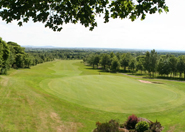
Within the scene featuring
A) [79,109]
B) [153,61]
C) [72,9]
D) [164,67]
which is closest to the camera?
[72,9]

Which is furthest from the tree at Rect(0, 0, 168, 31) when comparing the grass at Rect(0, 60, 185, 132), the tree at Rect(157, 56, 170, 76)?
the tree at Rect(157, 56, 170, 76)

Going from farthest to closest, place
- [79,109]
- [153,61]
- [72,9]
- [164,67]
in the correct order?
1. [153,61]
2. [164,67]
3. [79,109]
4. [72,9]

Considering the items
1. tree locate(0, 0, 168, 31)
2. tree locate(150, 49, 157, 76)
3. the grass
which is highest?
tree locate(0, 0, 168, 31)

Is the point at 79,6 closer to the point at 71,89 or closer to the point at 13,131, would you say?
the point at 13,131

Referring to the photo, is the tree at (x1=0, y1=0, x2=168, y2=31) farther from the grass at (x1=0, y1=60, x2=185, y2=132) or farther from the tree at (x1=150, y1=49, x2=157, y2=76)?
the tree at (x1=150, y1=49, x2=157, y2=76)

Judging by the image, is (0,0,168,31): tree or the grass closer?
(0,0,168,31): tree

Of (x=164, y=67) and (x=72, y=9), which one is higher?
→ (x=72, y=9)

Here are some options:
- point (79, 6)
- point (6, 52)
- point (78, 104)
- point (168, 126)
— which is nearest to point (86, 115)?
point (78, 104)

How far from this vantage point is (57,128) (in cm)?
1255

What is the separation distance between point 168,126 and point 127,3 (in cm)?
1220

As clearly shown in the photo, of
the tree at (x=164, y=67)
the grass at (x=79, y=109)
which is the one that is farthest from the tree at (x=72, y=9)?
the tree at (x=164, y=67)

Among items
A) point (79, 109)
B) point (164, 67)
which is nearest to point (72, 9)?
point (79, 109)

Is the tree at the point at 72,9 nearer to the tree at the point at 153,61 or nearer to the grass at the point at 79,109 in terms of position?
the grass at the point at 79,109

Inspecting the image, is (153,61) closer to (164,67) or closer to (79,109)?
(164,67)
